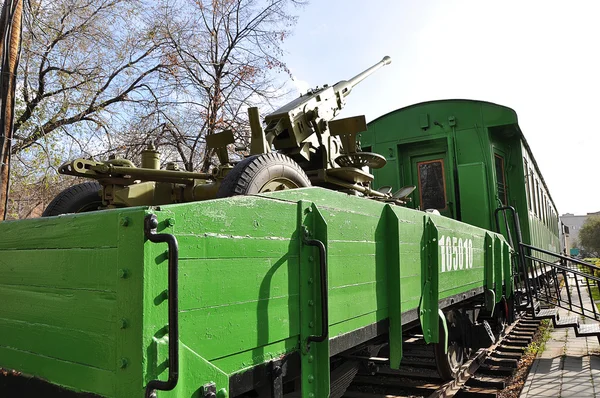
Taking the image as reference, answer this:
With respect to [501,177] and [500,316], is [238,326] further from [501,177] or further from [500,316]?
[501,177]

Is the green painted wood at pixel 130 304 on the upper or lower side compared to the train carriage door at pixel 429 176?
lower

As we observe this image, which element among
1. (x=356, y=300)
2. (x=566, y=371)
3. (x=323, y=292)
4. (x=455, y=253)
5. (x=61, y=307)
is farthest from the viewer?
(x=566, y=371)

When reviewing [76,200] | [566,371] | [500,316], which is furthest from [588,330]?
[76,200]

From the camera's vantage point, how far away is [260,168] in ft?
9.59

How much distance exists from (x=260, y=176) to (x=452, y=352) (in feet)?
12.3

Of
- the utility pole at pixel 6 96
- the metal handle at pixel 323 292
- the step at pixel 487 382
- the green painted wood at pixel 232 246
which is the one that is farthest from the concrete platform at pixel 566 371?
the utility pole at pixel 6 96

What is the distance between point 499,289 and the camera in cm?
646

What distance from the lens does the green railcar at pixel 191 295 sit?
4.97 ft

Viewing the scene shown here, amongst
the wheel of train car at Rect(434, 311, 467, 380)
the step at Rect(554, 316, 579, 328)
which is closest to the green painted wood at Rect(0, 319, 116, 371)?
the wheel of train car at Rect(434, 311, 467, 380)

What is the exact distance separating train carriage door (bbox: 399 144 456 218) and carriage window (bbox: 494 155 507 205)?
0.97 metres

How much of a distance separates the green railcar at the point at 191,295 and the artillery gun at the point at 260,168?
25.9 inches

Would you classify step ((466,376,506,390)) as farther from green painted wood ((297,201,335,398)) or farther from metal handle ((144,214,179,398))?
metal handle ((144,214,179,398))

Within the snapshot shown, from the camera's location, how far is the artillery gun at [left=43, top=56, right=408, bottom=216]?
3096 mm

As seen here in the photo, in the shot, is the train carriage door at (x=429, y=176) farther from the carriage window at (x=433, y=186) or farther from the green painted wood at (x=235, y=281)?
the green painted wood at (x=235, y=281)
